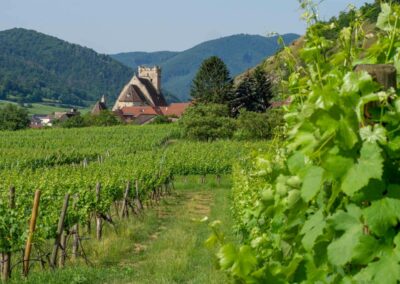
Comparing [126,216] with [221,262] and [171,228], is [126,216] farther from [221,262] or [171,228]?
[221,262]

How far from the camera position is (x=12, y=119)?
301ft

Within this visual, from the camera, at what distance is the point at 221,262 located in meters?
1.89

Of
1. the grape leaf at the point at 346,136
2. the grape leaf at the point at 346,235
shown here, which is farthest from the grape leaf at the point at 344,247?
the grape leaf at the point at 346,136

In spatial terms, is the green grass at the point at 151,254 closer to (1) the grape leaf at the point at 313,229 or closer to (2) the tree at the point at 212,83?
(1) the grape leaf at the point at 313,229

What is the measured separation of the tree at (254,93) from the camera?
73438mm

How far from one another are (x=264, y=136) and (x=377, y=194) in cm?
5700

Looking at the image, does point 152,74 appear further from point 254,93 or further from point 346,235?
point 346,235

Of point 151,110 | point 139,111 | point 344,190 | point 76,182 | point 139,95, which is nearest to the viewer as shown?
point 344,190

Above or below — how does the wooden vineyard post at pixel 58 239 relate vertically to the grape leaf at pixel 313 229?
below

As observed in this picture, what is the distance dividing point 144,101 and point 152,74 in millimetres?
17625

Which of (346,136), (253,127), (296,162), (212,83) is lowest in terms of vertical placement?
(253,127)

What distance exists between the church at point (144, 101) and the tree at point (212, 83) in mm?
35478

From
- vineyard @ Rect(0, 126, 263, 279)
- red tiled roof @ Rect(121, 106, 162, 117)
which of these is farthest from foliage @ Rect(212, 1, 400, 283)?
red tiled roof @ Rect(121, 106, 162, 117)

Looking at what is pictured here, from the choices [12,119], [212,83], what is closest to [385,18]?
[212,83]
